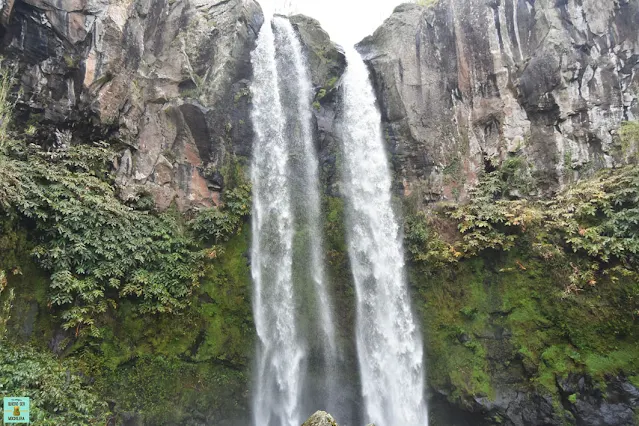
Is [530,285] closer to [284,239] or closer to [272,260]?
[284,239]

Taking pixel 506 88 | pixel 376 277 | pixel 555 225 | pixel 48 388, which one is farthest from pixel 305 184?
pixel 48 388

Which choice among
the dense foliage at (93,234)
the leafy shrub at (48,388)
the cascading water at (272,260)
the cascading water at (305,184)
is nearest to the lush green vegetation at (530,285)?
the cascading water at (305,184)

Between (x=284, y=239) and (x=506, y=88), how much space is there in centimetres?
967

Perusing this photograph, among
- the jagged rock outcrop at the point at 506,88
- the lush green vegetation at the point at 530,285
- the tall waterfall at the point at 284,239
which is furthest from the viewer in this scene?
the jagged rock outcrop at the point at 506,88

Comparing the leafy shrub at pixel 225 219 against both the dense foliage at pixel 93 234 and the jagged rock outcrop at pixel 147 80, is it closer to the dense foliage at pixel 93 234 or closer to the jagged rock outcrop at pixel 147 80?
the dense foliage at pixel 93 234

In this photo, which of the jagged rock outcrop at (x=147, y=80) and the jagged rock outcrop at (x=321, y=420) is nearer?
the jagged rock outcrop at (x=321, y=420)

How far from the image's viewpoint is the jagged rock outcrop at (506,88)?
40.1ft

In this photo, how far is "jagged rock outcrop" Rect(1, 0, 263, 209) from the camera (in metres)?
9.91

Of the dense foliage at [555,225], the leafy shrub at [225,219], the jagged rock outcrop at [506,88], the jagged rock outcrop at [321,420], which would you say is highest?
the jagged rock outcrop at [506,88]

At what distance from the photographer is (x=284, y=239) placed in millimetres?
12141

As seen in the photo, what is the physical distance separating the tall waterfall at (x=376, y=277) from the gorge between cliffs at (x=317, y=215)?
65 millimetres

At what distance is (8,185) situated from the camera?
796cm

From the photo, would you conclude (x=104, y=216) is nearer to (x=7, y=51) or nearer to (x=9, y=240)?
(x=9, y=240)

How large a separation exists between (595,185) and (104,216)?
1359 cm
